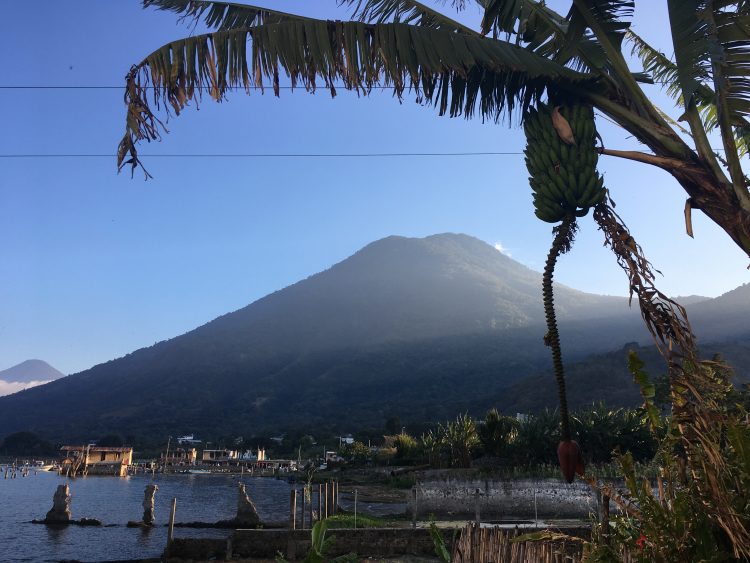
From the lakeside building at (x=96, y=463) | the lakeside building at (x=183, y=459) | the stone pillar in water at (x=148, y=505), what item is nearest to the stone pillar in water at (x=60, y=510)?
the stone pillar in water at (x=148, y=505)

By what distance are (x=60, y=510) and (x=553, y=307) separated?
135 feet

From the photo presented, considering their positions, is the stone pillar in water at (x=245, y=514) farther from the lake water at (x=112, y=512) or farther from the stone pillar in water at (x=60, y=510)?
the stone pillar in water at (x=60, y=510)

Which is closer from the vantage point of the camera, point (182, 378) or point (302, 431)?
point (302, 431)

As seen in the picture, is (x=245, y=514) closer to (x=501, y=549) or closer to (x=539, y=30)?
(x=501, y=549)

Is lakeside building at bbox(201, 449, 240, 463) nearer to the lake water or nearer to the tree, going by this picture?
the lake water

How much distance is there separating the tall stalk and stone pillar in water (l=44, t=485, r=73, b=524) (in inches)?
1568

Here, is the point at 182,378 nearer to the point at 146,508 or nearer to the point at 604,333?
the point at 604,333

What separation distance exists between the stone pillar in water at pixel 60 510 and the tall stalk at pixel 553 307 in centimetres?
3982

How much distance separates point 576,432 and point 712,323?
136391 millimetres

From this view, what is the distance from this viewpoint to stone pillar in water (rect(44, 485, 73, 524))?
121 feet

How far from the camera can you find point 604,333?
572 ft

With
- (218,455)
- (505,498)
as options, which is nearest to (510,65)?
(505,498)

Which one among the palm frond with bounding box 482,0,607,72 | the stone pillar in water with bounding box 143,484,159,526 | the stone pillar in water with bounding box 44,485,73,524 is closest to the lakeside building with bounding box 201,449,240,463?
the stone pillar in water with bounding box 44,485,73,524

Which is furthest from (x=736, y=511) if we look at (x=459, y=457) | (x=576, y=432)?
(x=459, y=457)
